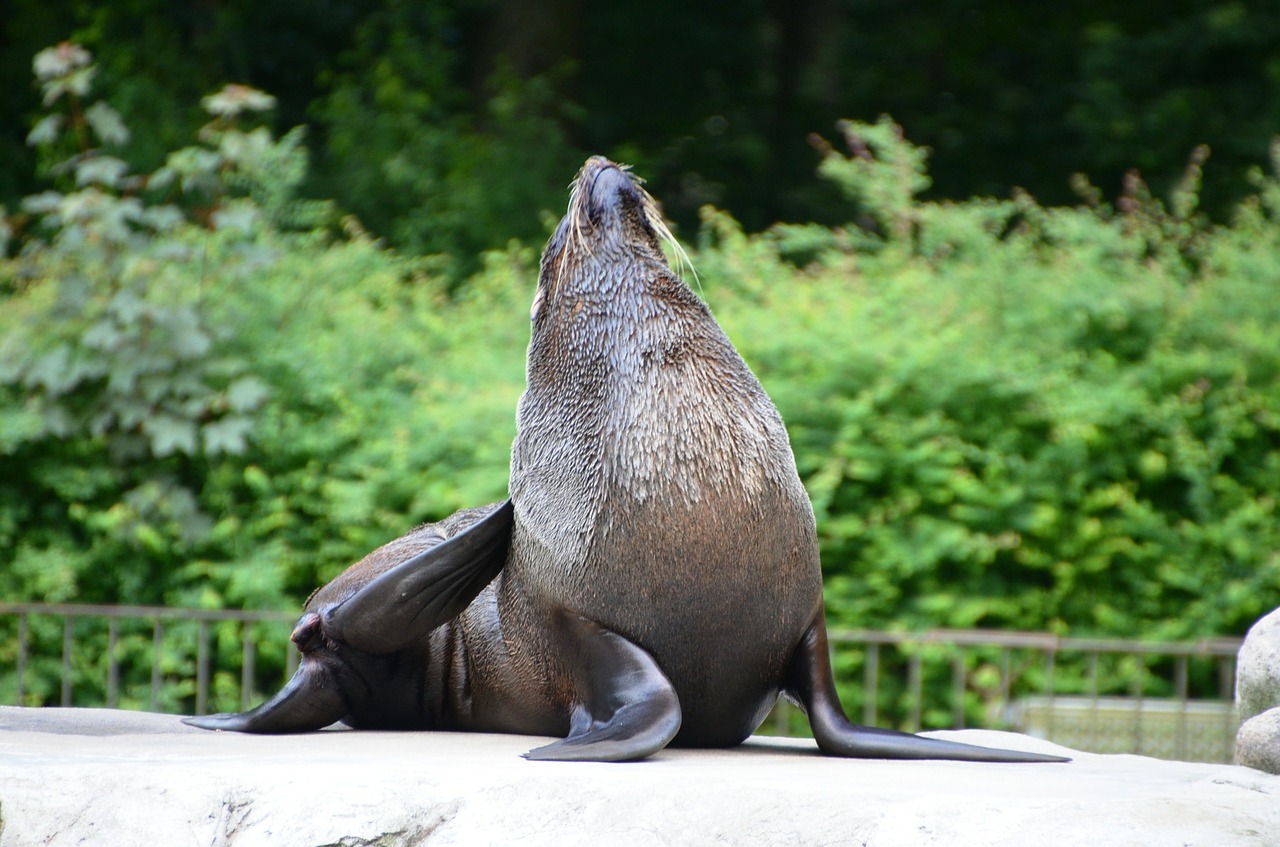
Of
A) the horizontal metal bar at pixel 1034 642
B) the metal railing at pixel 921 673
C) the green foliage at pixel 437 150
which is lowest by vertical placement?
the metal railing at pixel 921 673

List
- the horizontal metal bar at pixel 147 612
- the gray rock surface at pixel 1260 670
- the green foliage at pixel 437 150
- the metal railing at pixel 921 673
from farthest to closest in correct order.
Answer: the green foliage at pixel 437 150, the horizontal metal bar at pixel 147 612, the metal railing at pixel 921 673, the gray rock surface at pixel 1260 670

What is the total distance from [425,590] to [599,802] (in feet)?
3.30

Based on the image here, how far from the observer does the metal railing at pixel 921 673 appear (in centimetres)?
623

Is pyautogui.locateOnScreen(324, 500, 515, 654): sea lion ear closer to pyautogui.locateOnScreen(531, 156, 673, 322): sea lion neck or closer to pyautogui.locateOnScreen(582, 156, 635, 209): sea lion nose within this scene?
pyautogui.locateOnScreen(531, 156, 673, 322): sea lion neck

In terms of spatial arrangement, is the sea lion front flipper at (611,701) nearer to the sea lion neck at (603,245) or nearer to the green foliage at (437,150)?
the sea lion neck at (603,245)

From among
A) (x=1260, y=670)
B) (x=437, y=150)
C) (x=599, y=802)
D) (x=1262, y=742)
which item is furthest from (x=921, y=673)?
(x=437, y=150)

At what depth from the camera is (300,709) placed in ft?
12.5

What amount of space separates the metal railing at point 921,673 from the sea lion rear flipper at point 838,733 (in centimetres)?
294

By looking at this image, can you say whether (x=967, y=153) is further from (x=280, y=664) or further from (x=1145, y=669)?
(x=280, y=664)

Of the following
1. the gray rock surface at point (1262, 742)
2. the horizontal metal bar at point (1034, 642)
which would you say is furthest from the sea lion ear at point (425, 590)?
the horizontal metal bar at point (1034, 642)

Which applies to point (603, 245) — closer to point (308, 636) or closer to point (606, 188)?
point (606, 188)

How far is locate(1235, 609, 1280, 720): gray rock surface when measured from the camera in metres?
3.65

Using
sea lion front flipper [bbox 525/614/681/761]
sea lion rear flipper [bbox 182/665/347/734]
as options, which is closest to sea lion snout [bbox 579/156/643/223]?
sea lion front flipper [bbox 525/614/681/761]

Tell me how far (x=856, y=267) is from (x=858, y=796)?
6.88 meters
